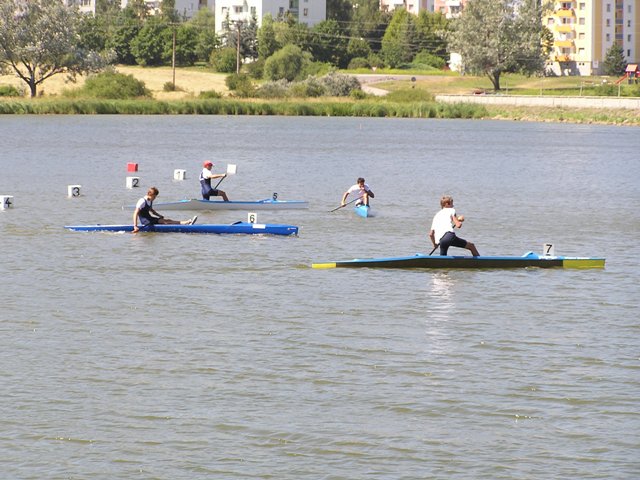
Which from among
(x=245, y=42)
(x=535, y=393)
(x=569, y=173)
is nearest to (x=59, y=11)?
(x=245, y=42)

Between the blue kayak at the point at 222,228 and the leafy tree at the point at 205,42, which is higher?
the leafy tree at the point at 205,42

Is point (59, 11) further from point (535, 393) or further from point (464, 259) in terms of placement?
point (535, 393)

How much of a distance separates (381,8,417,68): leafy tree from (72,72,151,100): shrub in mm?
58053

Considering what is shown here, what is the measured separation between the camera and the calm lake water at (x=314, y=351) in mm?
15070

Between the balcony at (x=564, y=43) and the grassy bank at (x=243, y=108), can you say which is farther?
the balcony at (x=564, y=43)

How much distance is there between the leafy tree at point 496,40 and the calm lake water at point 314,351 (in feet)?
302

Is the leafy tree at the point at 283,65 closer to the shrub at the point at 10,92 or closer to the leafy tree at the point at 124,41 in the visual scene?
the leafy tree at the point at 124,41

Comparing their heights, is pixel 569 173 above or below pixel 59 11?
below

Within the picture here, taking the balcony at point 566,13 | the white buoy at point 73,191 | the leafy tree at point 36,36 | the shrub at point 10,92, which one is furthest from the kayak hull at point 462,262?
the balcony at point 566,13

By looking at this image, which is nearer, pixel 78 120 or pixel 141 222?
pixel 141 222

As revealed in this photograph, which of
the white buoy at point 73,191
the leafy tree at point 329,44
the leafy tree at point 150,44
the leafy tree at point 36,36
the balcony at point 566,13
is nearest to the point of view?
the white buoy at point 73,191

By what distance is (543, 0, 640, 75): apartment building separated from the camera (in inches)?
7072

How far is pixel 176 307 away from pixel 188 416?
293 inches

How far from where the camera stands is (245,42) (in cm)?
16325
